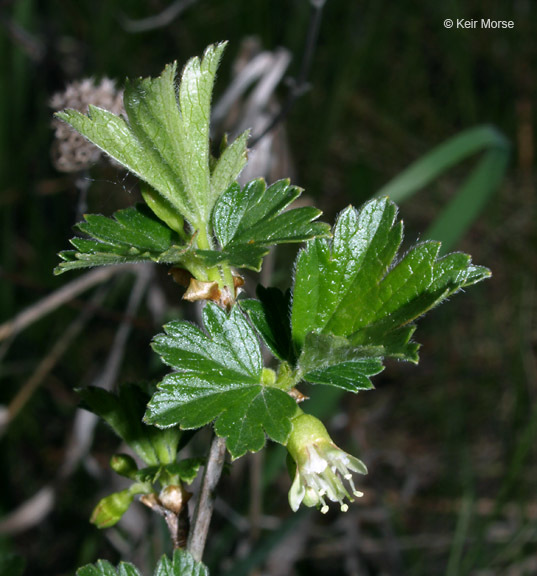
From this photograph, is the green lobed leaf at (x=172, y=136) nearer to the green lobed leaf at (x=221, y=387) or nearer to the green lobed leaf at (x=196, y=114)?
the green lobed leaf at (x=196, y=114)

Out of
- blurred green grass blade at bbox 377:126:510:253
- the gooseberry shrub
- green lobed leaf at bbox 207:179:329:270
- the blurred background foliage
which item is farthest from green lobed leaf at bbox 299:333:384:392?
blurred green grass blade at bbox 377:126:510:253

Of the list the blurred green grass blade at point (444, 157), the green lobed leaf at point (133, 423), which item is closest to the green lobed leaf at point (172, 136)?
the green lobed leaf at point (133, 423)

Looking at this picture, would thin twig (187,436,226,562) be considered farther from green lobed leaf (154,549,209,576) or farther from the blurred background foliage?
the blurred background foliage

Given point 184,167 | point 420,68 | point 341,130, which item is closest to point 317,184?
point 341,130

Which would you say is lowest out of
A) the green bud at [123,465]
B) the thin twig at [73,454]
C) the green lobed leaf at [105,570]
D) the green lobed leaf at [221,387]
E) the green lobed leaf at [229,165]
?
the thin twig at [73,454]

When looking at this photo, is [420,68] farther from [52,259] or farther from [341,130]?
[52,259]

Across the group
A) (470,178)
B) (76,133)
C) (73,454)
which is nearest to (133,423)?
(76,133)

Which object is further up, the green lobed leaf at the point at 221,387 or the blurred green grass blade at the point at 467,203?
the green lobed leaf at the point at 221,387
